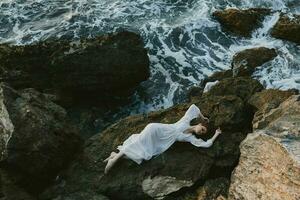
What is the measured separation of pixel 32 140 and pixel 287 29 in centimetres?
1034

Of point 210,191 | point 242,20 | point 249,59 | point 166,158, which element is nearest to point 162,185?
point 166,158

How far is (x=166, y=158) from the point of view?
1014cm

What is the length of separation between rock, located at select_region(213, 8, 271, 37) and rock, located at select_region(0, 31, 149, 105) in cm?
460

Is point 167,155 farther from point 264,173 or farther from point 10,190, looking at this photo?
point 10,190

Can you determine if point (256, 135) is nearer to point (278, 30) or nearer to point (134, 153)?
point (134, 153)

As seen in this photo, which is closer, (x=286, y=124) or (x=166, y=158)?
(x=286, y=124)

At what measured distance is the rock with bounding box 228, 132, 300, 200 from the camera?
793cm

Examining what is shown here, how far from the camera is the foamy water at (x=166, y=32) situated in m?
15.4

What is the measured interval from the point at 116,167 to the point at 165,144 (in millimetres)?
1143

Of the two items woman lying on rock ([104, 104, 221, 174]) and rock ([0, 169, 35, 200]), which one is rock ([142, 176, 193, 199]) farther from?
rock ([0, 169, 35, 200])

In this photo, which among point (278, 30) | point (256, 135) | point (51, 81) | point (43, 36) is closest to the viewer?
point (256, 135)

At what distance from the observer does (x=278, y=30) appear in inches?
669

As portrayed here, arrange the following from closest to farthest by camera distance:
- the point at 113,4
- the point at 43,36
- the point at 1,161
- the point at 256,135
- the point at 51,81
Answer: the point at 256,135, the point at 1,161, the point at 51,81, the point at 43,36, the point at 113,4

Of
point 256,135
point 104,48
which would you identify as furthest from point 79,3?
point 256,135
